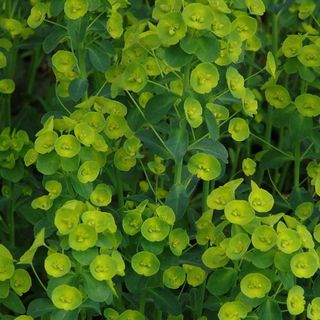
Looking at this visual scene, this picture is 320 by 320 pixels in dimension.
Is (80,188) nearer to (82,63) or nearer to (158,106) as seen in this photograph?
(158,106)

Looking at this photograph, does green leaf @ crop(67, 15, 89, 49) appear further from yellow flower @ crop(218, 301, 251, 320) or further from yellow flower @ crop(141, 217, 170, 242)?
yellow flower @ crop(218, 301, 251, 320)

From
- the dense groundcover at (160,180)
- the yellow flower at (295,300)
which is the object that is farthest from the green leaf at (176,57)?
the yellow flower at (295,300)

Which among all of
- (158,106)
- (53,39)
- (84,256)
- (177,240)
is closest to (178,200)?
(177,240)

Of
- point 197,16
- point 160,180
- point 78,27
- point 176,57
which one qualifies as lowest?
point 160,180

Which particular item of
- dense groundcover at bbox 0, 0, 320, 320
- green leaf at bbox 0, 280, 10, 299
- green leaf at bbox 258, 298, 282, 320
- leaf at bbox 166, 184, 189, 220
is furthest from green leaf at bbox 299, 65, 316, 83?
green leaf at bbox 0, 280, 10, 299

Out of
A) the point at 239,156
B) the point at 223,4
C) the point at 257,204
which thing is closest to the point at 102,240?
the point at 257,204

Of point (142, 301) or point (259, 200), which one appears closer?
point (259, 200)

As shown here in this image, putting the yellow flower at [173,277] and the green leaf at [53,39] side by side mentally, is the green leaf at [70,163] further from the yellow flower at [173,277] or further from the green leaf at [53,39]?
the green leaf at [53,39]
